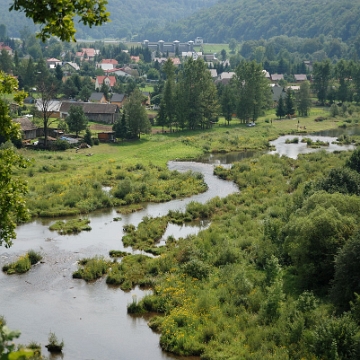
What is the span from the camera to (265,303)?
20.0 meters

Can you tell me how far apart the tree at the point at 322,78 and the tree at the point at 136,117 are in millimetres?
41909

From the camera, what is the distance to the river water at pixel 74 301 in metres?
20.2

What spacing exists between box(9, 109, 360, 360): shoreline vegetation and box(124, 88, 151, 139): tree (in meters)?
18.8

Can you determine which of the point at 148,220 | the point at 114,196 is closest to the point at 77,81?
the point at 114,196

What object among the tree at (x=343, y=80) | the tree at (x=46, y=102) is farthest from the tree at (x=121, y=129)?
the tree at (x=343, y=80)

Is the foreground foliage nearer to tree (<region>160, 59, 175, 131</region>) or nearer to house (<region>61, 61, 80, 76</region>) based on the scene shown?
tree (<region>160, 59, 175, 131</region>)

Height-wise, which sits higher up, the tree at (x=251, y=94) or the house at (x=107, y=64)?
the house at (x=107, y=64)

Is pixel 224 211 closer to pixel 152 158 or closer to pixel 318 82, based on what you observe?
pixel 152 158

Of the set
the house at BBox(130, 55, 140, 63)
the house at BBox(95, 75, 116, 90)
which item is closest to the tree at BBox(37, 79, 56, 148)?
the house at BBox(95, 75, 116, 90)

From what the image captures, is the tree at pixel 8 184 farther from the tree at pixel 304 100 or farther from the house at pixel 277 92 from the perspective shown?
the house at pixel 277 92

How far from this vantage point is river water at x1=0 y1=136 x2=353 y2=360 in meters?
20.2

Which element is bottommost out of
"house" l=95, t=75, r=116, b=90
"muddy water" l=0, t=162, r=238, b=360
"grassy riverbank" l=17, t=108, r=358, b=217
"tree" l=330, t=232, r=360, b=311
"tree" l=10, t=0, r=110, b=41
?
"muddy water" l=0, t=162, r=238, b=360

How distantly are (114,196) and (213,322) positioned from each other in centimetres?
2013

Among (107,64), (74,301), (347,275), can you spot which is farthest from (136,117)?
(107,64)
